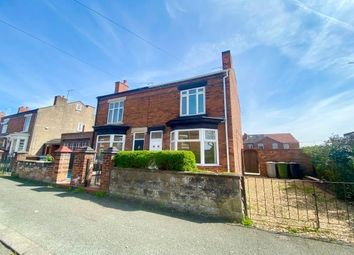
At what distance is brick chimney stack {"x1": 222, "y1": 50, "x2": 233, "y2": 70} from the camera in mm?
13375

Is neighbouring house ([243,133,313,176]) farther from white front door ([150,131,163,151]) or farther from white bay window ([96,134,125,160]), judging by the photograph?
white bay window ([96,134,125,160])

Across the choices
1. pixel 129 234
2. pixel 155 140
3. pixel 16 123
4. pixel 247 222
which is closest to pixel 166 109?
pixel 155 140

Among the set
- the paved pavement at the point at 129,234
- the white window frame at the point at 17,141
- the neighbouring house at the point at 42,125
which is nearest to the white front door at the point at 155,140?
the paved pavement at the point at 129,234

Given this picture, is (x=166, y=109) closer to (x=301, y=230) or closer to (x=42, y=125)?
(x=301, y=230)

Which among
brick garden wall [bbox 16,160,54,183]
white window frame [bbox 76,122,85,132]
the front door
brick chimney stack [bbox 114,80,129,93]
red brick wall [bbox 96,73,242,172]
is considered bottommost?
brick garden wall [bbox 16,160,54,183]

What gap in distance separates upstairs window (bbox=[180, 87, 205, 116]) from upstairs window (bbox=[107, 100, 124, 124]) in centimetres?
594

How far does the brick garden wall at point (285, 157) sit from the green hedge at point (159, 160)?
1325cm

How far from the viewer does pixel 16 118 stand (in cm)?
2839

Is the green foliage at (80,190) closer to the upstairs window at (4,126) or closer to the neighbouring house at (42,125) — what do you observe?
the neighbouring house at (42,125)

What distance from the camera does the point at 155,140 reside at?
44.3ft

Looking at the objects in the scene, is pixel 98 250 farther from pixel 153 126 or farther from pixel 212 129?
pixel 153 126

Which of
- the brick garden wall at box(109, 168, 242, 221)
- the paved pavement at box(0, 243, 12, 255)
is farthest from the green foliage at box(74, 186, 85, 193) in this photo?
the paved pavement at box(0, 243, 12, 255)

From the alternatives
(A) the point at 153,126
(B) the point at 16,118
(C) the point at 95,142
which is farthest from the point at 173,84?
(B) the point at 16,118

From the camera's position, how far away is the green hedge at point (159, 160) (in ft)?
20.5
